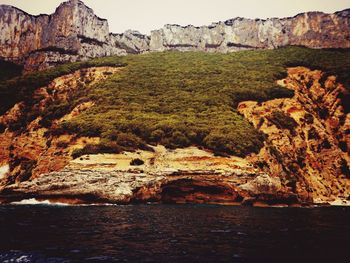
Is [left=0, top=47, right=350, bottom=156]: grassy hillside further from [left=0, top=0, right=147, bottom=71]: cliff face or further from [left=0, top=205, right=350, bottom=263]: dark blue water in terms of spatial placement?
[left=0, top=0, right=147, bottom=71]: cliff face

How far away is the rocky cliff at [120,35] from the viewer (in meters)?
146

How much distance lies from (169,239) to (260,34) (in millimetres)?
157968

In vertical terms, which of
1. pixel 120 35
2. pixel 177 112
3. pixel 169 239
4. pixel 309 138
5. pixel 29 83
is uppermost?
pixel 120 35

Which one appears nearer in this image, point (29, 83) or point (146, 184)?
point (146, 184)

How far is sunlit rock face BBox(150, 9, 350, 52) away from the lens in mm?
153750

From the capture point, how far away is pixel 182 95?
3310 inches

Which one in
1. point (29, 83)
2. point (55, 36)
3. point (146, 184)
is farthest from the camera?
point (55, 36)

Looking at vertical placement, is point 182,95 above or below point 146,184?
above

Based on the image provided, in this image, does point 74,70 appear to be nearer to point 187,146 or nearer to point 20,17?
point 187,146

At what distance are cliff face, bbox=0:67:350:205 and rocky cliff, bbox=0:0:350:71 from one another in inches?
2424

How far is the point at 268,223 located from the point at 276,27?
150486 millimetres

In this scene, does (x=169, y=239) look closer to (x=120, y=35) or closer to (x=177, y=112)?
(x=177, y=112)

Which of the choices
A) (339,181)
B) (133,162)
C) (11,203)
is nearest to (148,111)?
(133,162)

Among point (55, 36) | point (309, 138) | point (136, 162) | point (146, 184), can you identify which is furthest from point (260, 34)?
point (146, 184)
